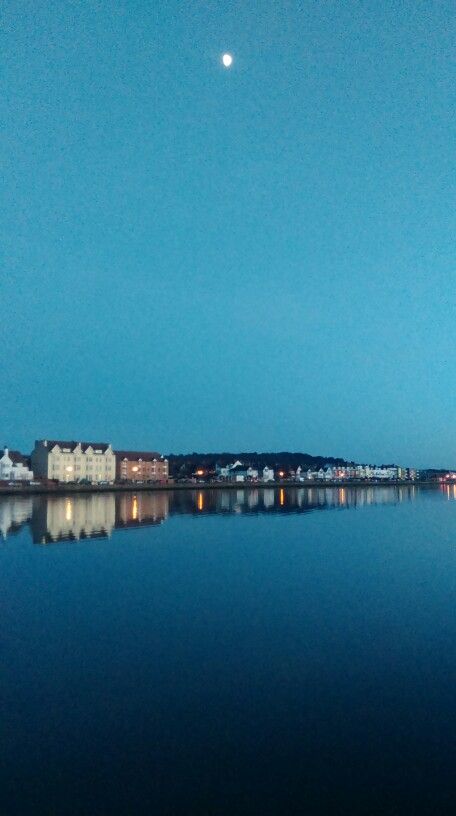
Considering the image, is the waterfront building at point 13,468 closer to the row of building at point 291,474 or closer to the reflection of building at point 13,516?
the reflection of building at point 13,516

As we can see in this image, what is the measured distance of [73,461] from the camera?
76.3 meters

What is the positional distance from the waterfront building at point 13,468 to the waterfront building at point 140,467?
1757cm

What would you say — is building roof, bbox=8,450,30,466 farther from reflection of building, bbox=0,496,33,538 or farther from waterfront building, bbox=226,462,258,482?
waterfront building, bbox=226,462,258,482

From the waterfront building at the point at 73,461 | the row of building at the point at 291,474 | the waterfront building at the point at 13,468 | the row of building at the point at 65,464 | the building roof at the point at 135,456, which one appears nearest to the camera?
A: the waterfront building at the point at 13,468

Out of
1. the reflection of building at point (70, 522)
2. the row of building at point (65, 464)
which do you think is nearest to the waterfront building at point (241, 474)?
the row of building at point (65, 464)

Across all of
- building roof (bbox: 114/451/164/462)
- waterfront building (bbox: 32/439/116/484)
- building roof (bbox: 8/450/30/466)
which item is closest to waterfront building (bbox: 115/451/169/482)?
building roof (bbox: 114/451/164/462)

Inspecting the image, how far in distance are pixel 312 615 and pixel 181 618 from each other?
9.72ft

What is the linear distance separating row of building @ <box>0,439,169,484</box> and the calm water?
56.2 m

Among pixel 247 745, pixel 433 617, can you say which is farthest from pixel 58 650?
pixel 433 617

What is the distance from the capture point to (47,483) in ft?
216

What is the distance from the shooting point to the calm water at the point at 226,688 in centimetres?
538

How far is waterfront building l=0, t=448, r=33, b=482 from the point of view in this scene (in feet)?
225

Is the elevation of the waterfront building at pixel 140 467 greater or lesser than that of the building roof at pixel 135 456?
lesser

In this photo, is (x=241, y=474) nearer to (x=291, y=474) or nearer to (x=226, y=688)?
(x=291, y=474)
